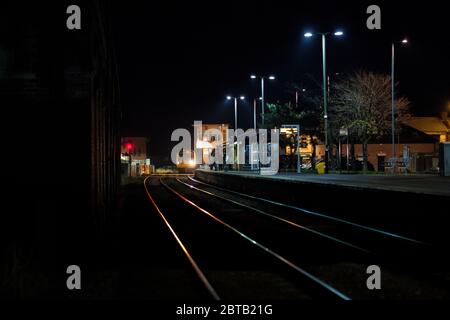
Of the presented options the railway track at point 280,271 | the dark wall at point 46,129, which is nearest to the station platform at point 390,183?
the railway track at point 280,271

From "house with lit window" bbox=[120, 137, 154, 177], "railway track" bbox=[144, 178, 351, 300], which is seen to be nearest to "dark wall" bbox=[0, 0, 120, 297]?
"railway track" bbox=[144, 178, 351, 300]

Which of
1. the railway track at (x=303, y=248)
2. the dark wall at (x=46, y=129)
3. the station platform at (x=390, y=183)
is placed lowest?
the railway track at (x=303, y=248)

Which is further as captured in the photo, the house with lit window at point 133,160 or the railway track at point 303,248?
the house with lit window at point 133,160

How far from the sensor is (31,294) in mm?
7809

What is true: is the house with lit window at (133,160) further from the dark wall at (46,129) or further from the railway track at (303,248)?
the dark wall at (46,129)

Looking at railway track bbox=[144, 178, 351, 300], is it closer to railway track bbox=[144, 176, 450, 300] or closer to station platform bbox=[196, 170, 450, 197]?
railway track bbox=[144, 176, 450, 300]

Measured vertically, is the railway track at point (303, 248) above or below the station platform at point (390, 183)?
below

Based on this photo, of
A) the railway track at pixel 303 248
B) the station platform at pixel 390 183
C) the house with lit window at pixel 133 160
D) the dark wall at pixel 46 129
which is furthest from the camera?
the house with lit window at pixel 133 160

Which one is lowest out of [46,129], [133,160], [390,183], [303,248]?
[303,248]

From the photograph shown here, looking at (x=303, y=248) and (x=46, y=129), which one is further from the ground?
(x=46, y=129)

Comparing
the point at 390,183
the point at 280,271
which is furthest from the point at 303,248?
the point at 390,183

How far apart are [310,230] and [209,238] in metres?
2.75

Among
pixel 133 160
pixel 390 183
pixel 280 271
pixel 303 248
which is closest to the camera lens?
pixel 280 271

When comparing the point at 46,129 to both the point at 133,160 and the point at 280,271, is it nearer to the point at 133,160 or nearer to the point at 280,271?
the point at 280,271
